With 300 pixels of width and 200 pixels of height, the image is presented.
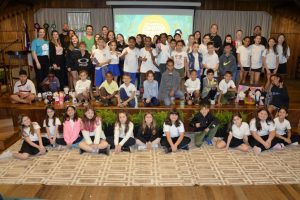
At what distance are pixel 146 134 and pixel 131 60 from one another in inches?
76.5

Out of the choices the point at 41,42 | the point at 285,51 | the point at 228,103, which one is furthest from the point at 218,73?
the point at 41,42

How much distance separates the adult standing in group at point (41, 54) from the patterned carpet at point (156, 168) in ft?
6.91

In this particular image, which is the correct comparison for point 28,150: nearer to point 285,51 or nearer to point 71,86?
point 71,86

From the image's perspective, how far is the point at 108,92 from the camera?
5.55m

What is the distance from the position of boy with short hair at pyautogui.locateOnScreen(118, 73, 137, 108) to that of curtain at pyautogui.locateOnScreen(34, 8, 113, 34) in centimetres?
530

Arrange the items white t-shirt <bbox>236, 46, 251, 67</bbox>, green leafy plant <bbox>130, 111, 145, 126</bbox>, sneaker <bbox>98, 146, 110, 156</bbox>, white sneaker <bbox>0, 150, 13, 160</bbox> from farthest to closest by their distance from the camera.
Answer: white t-shirt <bbox>236, 46, 251, 67</bbox>
green leafy plant <bbox>130, 111, 145, 126</bbox>
sneaker <bbox>98, 146, 110, 156</bbox>
white sneaker <bbox>0, 150, 13, 160</bbox>

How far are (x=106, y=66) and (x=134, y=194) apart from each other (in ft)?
11.0

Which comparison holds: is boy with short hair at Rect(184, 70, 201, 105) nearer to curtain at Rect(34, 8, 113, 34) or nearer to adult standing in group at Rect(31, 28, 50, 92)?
adult standing in group at Rect(31, 28, 50, 92)

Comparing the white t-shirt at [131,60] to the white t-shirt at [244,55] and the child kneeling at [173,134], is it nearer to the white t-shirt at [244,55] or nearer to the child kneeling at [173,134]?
the child kneeling at [173,134]

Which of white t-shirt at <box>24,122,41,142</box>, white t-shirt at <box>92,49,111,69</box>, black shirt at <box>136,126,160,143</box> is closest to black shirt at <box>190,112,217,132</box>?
black shirt at <box>136,126,160,143</box>

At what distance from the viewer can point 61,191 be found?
3305 millimetres

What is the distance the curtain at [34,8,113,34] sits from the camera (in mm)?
9782

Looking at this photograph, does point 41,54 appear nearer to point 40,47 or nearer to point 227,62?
point 40,47

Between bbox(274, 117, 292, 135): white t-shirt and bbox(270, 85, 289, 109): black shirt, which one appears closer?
bbox(274, 117, 292, 135): white t-shirt
